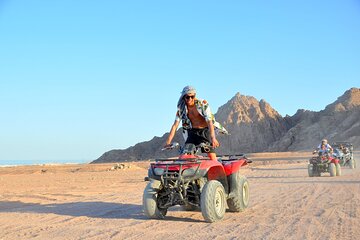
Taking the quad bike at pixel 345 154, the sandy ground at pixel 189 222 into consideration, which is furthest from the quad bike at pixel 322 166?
the sandy ground at pixel 189 222

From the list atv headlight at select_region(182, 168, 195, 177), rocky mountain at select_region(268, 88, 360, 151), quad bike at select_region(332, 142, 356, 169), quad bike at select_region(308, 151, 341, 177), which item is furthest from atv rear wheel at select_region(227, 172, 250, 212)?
Result: rocky mountain at select_region(268, 88, 360, 151)

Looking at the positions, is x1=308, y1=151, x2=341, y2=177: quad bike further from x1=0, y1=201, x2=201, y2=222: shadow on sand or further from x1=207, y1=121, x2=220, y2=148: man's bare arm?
x1=207, y1=121, x2=220, y2=148: man's bare arm

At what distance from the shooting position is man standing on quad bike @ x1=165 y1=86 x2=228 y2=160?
846cm

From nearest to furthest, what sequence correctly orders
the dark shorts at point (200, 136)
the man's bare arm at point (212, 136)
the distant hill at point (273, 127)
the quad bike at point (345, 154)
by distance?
1. the man's bare arm at point (212, 136)
2. the dark shorts at point (200, 136)
3. the quad bike at point (345, 154)
4. the distant hill at point (273, 127)

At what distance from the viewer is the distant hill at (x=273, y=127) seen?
87.8 metres

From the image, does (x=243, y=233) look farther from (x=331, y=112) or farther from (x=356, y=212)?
(x=331, y=112)

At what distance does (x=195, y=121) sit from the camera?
8758mm

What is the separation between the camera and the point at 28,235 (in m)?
6.89

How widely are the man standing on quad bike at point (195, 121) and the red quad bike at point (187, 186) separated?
20 centimetres

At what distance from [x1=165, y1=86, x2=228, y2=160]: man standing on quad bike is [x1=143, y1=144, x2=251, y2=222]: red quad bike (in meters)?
0.20

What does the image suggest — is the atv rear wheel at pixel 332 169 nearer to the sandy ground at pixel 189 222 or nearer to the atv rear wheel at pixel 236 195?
the sandy ground at pixel 189 222

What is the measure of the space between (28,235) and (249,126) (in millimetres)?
89471

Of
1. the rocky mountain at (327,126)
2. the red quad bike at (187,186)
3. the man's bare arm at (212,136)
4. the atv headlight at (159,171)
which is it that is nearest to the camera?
the red quad bike at (187,186)

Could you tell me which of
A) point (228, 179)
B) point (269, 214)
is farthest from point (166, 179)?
point (269, 214)
